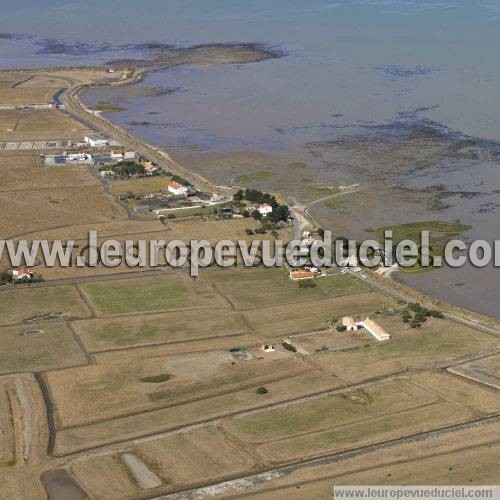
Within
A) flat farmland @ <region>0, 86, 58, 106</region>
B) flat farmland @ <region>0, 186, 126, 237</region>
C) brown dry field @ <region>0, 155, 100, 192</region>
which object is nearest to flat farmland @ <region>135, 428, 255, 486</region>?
flat farmland @ <region>0, 186, 126, 237</region>

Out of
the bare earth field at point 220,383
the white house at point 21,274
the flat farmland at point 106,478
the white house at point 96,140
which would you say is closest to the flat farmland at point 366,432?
the bare earth field at point 220,383

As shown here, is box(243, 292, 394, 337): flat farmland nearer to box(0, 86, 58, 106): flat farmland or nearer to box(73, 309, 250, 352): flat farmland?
box(73, 309, 250, 352): flat farmland

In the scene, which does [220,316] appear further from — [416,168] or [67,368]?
[416,168]

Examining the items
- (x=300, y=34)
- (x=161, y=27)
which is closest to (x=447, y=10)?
(x=300, y=34)

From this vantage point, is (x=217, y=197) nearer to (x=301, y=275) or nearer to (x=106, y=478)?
(x=301, y=275)

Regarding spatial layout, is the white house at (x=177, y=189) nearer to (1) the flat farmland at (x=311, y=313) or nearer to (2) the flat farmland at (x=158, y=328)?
(1) the flat farmland at (x=311, y=313)

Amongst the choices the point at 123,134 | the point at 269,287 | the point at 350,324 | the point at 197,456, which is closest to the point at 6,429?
the point at 197,456
